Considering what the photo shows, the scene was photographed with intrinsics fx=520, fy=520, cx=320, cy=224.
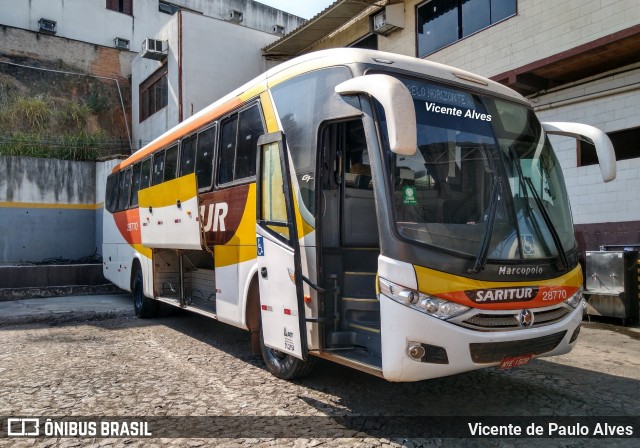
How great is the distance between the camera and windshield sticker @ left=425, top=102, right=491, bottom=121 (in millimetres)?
4426

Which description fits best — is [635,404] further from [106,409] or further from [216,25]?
[216,25]

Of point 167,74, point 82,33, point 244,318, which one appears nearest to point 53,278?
point 167,74

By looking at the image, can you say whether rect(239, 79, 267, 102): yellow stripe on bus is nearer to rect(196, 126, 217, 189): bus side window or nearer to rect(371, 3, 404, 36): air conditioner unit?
rect(196, 126, 217, 189): bus side window

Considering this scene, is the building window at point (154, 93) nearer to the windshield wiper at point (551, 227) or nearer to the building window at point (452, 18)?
the building window at point (452, 18)

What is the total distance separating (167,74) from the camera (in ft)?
62.2

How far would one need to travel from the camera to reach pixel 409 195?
164 inches

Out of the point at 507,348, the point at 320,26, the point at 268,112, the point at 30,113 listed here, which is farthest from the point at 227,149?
the point at 30,113

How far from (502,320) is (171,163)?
614cm

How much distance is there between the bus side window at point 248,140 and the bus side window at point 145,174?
392 centimetres

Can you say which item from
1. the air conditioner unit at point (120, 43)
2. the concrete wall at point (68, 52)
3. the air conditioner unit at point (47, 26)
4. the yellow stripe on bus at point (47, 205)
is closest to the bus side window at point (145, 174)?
the yellow stripe on bus at point (47, 205)

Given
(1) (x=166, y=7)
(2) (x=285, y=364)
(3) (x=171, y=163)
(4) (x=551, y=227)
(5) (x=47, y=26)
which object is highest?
(1) (x=166, y=7)

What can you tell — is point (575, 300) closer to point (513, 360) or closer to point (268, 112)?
point (513, 360)

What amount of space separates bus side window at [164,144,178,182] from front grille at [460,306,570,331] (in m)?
5.76

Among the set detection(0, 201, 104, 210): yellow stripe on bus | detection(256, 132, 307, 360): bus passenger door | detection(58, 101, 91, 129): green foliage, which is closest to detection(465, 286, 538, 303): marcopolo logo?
detection(256, 132, 307, 360): bus passenger door
